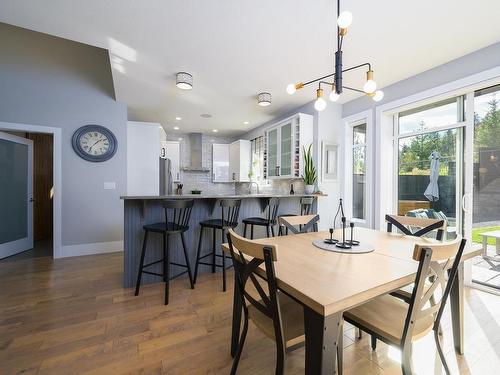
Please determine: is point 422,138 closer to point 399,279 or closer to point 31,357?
point 399,279

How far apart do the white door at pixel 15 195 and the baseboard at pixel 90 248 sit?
0.90 m

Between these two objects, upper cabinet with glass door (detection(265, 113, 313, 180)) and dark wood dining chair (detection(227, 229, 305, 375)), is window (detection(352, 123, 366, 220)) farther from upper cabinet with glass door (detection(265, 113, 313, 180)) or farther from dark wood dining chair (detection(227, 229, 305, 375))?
dark wood dining chair (detection(227, 229, 305, 375))

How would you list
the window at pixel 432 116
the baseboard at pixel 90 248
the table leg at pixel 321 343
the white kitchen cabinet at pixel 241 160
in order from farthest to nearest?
the white kitchen cabinet at pixel 241 160, the baseboard at pixel 90 248, the window at pixel 432 116, the table leg at pixel 321 343

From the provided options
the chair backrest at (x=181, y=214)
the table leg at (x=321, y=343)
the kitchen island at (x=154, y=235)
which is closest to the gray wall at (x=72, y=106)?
the kitchen island at (x=154, y=235)

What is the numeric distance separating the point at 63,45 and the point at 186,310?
4.19m

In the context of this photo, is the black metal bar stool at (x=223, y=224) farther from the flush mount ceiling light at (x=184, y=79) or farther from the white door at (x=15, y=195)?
the white door at (x=15, y=195)

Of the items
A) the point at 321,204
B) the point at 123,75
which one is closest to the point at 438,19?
the point at 321,204

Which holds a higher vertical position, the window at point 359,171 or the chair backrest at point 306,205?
the window at point 359,171

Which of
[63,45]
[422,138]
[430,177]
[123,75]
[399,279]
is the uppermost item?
[63,45]

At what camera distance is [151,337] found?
1.69 metres

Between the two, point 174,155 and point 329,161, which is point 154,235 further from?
point 174,155

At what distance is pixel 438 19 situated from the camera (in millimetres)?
1901

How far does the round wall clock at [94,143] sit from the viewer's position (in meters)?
3.51

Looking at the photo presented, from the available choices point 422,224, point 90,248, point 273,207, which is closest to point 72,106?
point 90,248
